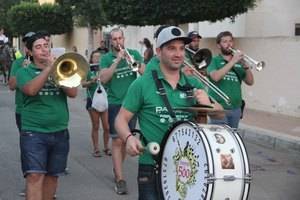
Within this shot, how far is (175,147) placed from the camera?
3.40m

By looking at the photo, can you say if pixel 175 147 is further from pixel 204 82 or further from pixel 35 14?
pixel 35 14

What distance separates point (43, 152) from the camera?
4.74 metres

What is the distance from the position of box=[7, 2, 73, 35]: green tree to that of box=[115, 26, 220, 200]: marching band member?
2554 cm

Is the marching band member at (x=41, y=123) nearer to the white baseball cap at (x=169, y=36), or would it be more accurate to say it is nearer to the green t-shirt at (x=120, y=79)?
the white baseball cap at (x=169, y=36)

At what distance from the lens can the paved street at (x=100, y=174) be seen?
6.48 metres

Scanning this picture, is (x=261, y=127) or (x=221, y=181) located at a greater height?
(x=221, y=181)

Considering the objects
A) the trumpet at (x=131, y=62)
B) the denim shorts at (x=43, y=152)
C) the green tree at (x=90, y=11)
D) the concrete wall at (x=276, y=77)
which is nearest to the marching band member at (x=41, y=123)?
the denim shorts at (x=43, y=152)

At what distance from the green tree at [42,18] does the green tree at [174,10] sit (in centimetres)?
1450

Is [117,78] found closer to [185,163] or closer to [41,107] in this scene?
[41,107]

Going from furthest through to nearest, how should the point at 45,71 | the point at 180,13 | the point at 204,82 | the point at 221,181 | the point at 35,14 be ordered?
the point at 35,14, the point at 180,13, the point at 45,71, the point at 204,82, the point at 221,181

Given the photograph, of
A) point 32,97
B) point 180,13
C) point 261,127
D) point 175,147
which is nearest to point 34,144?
point 32,97

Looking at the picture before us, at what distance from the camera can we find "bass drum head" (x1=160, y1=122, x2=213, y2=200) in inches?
126

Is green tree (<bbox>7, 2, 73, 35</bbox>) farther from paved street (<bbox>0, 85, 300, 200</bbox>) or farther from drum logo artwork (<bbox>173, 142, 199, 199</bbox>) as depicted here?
drum logo artwork (<bbox>173, 142, 199, 199</bbox>)

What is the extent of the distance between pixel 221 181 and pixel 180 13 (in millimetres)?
10959
